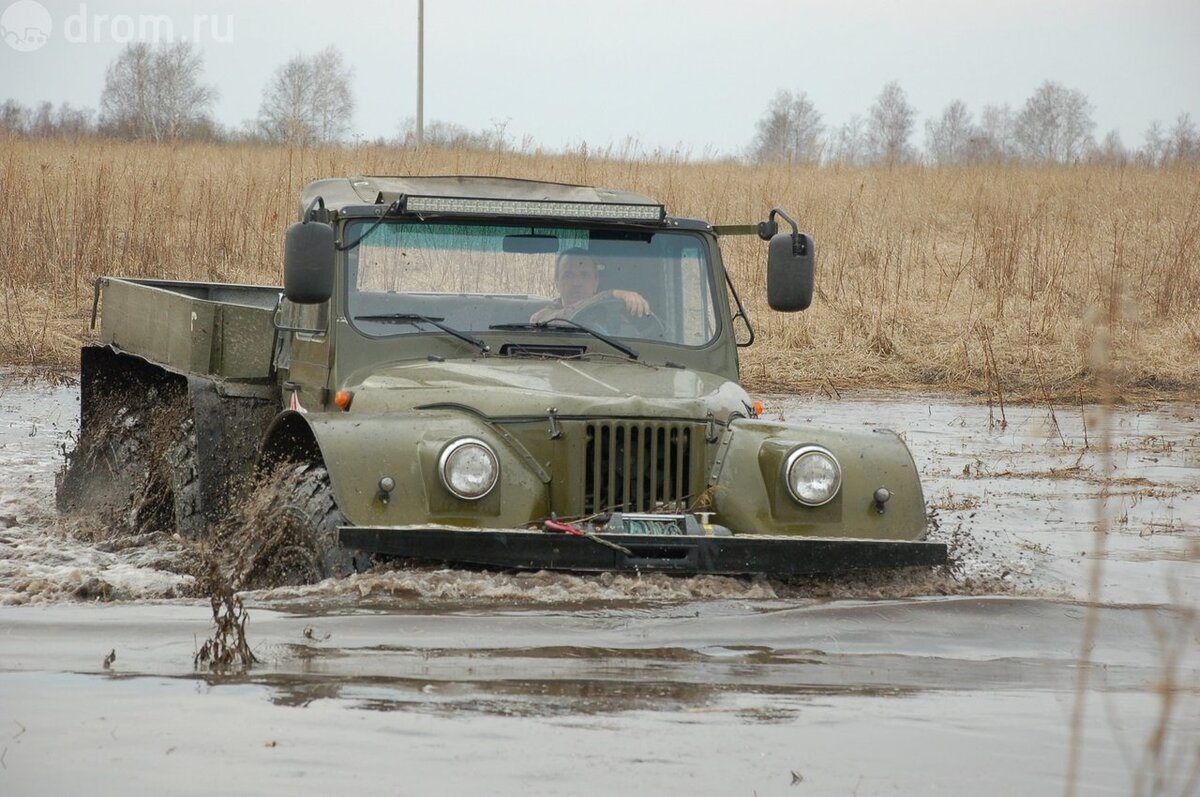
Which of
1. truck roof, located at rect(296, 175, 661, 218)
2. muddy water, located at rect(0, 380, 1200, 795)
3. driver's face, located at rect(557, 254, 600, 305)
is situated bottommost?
muddy water, located at rect(0, 380, 1200, 795)

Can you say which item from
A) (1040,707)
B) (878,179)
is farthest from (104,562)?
(878,179)

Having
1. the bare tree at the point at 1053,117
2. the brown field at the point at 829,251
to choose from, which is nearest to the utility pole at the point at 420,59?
the brown field at the point at 829,251

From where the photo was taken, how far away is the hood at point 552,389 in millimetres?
5699

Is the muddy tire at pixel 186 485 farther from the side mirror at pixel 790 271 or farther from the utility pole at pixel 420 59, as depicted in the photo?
the utility pole at pixel 420 59

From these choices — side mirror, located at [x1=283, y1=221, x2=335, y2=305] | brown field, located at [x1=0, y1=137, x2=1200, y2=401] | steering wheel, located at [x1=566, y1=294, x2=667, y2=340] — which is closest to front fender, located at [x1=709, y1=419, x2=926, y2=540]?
steering wheel, located at [x1=566, y1=294, x2=667, y2=340]

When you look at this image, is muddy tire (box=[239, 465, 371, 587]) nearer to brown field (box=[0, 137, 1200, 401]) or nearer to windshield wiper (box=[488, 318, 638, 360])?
windshield wiper (box=[488, 318, 638, 360])

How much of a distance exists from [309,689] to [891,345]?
11560 mm

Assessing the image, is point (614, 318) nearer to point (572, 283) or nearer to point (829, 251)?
point (572, 283)

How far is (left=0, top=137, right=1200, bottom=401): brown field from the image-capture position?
14.7 metres

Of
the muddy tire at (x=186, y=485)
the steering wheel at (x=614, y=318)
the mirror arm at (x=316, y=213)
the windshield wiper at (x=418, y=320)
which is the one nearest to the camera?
the mirror arm at (x=316, y=213)

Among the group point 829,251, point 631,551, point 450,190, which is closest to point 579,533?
point 631,551

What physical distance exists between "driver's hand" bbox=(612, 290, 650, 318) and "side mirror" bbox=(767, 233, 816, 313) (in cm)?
52

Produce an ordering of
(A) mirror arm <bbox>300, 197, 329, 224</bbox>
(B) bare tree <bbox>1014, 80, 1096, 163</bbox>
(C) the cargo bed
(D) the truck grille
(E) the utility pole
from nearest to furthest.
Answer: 1. (D) the truck grille
2. (A) mirror arm <bbox>300, 197, 329, 224</bbox>
3. (C) the cargo bed
4. (E) the utility pole
5. (B) bare tree <bbox>1014, 80, 1096, 163</bbox>

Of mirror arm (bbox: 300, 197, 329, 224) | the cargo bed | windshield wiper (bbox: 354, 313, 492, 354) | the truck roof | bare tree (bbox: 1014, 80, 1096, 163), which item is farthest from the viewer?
bare tree (bbox: 1014, 80, 1096, 163)
